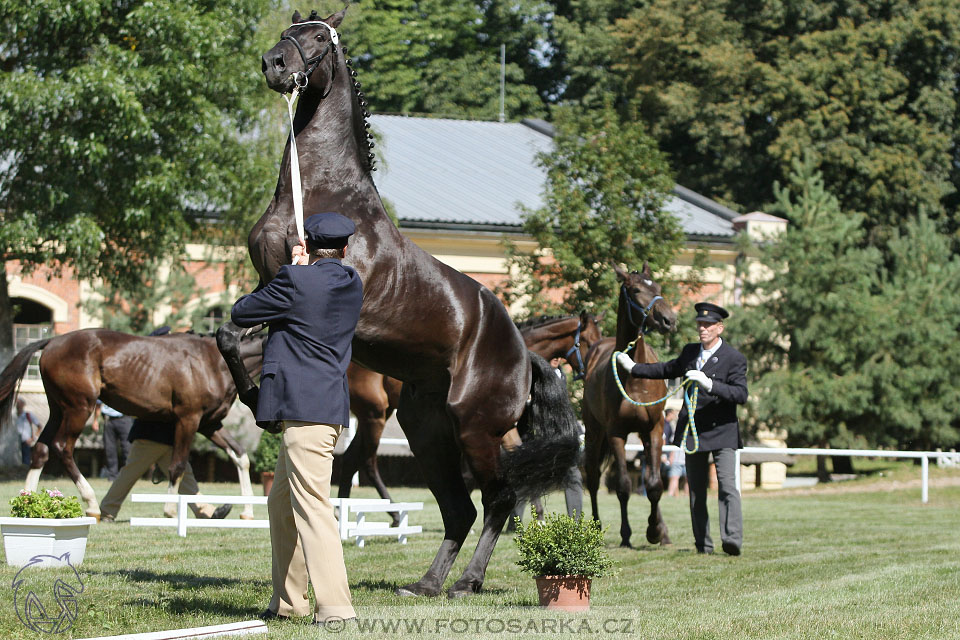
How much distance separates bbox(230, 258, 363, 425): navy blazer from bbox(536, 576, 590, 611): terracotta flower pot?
159 cm

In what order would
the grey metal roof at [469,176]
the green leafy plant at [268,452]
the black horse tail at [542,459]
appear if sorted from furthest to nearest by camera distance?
the grey metal roof at [469,176], the green leafy plant at [268,452], the black horse tail at [542,459]

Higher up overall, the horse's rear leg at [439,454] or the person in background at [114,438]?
the horse's rear leg at [439,454]

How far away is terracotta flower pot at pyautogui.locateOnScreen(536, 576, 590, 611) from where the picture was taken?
21.0ft

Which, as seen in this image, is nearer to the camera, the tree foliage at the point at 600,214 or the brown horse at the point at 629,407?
the brown horse at the point at 629,407

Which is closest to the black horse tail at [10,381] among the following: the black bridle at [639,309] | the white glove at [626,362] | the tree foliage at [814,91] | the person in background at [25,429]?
the black bridle at [639,309]

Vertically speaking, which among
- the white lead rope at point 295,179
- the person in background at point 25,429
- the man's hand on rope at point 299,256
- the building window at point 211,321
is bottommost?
the person in background at point 25,429

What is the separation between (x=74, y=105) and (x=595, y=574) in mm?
14851

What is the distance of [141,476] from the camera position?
12.9 meters

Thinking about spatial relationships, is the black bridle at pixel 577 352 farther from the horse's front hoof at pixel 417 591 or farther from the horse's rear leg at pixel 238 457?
the horse's front hoof at pixel 417 591

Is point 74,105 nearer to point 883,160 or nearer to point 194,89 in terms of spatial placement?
point 194,89

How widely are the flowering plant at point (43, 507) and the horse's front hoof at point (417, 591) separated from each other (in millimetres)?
2517

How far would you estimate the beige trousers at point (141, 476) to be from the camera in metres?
12.3

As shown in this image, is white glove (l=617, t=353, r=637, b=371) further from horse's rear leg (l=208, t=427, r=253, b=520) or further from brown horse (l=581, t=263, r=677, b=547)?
horse's rear leg (l=208, t=427, r=253, b=520)

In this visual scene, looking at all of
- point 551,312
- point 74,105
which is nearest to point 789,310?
point 551,312
